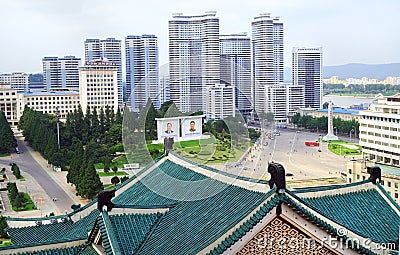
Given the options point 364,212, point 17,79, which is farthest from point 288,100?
point 364,212

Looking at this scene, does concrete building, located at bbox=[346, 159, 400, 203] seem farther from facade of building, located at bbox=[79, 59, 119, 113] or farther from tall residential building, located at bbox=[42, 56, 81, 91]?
tall residential building, located at bbox=[42, 56, 81, 91]

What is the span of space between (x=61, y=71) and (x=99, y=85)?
2483 cm

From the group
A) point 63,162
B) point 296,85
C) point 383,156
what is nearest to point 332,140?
point 383,156

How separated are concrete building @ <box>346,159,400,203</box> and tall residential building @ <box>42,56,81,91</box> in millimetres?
59988

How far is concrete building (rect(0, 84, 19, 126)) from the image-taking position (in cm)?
5622

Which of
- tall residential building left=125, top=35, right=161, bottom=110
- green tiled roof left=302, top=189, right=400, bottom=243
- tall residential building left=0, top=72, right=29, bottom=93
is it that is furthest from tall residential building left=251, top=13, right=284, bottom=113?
green tiled roof left=302, top=189, right=400, bottom=243

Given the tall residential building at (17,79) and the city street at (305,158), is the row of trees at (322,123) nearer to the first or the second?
the city street at (305,158)

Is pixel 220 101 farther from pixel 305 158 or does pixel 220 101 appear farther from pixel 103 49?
pixel 103 49

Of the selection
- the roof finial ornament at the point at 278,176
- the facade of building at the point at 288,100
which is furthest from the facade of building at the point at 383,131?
the roof finial ornament at the point at 278,176

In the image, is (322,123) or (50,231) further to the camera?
(322,123)

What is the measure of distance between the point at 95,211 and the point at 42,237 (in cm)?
79

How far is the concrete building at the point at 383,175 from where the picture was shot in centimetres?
2253

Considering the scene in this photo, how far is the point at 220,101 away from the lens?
600cm

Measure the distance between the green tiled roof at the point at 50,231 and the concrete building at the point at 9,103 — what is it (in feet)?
168
